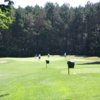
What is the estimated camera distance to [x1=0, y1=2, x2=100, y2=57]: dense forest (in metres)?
122

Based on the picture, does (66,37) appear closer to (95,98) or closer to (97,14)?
(97,14)

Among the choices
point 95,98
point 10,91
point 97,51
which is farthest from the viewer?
point 97,51

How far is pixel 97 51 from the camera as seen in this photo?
108m

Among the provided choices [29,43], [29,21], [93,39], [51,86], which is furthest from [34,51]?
[51,86]

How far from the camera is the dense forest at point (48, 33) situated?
12156 centimetres

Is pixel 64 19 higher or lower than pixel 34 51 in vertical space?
higher

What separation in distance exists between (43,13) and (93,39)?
25444 millimetres

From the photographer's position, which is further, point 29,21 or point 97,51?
point 29,21

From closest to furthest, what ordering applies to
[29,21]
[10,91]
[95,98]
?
[95,98] → [10,91] → [29,21]

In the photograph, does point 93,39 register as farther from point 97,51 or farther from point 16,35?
point 16,35

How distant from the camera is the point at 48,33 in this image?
12525 centimetres

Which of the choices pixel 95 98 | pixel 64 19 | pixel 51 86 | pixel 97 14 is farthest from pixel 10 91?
pixel 64 19

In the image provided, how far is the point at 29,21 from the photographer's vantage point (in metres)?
127

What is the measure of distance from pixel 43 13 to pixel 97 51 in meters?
31.7
